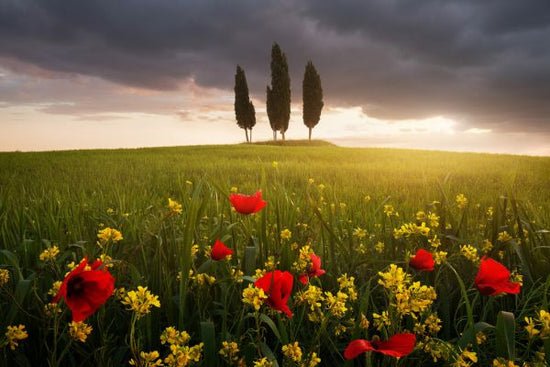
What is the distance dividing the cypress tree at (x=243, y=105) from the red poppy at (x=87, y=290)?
45.9 meters

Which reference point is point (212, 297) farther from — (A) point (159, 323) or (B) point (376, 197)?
(B) point (376, 197)

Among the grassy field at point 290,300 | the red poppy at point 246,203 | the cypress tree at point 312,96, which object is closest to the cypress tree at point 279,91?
the cypress tree at point 312,96

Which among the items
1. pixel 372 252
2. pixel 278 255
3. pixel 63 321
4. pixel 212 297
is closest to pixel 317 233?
pixel 372 252

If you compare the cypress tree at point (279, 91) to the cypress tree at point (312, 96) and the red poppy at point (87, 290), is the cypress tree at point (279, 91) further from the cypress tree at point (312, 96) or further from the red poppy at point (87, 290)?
the red poppy at point (87, 290)

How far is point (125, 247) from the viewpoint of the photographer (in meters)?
2.05

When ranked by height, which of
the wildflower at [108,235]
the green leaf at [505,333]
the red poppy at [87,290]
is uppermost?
the wildflower at [108,235]

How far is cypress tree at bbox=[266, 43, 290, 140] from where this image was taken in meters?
42.2

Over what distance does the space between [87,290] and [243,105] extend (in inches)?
1824

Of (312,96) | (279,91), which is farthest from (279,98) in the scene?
(312,96)

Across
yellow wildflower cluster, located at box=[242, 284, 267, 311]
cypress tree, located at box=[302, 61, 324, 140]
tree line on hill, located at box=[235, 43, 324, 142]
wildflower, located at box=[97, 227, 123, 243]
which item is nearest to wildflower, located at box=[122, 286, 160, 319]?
yellow wildflower cluster, located at box=[242, 284, 267, 311]

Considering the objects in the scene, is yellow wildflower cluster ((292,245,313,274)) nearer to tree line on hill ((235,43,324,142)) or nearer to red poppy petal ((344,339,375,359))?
red poppy petal ((344,339,375,359))

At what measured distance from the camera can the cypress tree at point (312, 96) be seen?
147 feet

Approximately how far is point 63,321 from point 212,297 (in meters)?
0.58

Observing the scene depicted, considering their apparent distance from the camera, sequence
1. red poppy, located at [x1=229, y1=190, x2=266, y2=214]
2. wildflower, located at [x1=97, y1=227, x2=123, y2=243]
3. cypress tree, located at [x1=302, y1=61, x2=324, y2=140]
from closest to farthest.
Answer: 1. wildflower, located at [x1=97, y1=227, x2=123, y2=243]
2. red poppy, located at [x1=229, y1=190, x2=266, y2=214]
3. cypress tree, located at [x1=302, y1=61, x2=324, y2=140]
